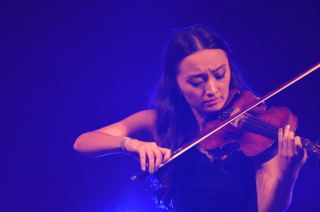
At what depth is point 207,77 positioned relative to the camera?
4.20 feet

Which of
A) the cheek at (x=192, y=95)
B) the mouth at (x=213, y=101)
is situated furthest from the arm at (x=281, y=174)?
the cheek at (x=192, y=95)

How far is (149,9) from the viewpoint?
5.37 feet

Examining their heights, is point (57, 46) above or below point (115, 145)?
above

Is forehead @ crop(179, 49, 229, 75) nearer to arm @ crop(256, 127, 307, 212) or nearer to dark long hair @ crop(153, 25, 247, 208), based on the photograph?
dark long hair @ crop(153, 25, 247, 208)

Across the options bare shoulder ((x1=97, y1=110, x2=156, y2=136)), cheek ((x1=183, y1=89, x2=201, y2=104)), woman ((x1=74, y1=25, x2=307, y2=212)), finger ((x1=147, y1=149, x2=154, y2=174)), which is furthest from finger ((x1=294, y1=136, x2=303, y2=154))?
bare shoulder ((x1=97, y1=110, x2=156, y2=136))

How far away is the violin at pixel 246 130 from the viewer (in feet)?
3.52

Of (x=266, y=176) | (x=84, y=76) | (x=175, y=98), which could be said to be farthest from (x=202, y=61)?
(x=84, y=76)

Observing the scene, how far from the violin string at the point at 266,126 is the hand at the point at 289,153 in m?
0.03

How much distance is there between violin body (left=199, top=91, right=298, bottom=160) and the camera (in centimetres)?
108

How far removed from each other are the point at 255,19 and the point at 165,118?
3.00 feet

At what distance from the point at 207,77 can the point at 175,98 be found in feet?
0.95

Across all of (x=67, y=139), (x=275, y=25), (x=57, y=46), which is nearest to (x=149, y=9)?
(x=57, y=46)

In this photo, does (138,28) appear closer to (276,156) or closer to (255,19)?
(255,19)

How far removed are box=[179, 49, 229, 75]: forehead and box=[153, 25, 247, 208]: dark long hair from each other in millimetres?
27
